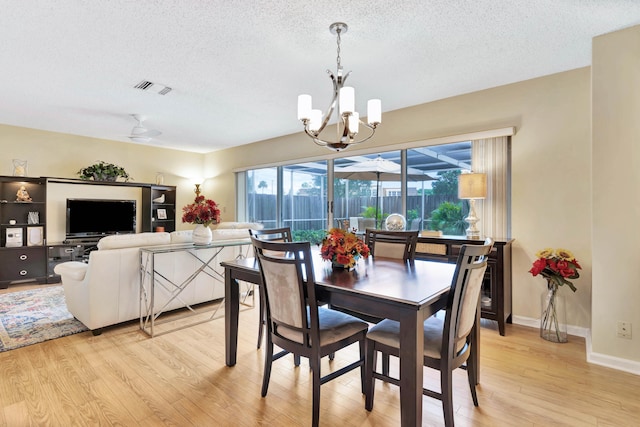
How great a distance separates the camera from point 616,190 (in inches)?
98.2

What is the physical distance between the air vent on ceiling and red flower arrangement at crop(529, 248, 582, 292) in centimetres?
429

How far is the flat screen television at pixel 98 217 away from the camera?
5.61 meters

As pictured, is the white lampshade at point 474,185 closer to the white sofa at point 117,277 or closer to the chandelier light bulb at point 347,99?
the chandelier light bulb at point 347,99

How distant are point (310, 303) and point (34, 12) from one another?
2750mm

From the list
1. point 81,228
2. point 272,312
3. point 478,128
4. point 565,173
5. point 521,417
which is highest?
point 478,128

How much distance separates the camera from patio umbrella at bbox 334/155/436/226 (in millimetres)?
4277

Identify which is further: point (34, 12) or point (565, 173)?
point (565, 173)

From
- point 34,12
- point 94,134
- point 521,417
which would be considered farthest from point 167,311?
point 94,134

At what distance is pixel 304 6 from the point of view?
84.0 inches

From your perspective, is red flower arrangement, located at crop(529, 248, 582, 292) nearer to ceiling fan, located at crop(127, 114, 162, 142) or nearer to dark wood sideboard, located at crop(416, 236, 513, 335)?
dark wood sideboard, located at crop(416, 236, 513, 335)

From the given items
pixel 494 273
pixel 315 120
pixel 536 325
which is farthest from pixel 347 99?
pixel 536 325

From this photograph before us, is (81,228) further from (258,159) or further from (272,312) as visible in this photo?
(272,312)

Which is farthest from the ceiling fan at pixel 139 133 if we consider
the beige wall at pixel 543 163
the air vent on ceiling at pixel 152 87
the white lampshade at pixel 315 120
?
the beige wall at pixel 543 163

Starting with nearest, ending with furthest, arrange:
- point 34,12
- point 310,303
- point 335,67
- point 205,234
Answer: point 310,303
point 34,12
point 335,67
point 205,234
